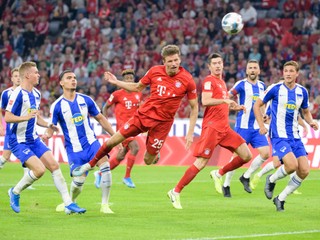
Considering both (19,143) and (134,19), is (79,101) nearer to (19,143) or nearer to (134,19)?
(19,143)

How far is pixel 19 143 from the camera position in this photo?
41.7 ft

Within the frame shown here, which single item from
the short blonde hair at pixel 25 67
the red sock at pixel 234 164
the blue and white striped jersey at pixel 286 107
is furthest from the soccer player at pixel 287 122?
the short blonde hair at pixel 25 67

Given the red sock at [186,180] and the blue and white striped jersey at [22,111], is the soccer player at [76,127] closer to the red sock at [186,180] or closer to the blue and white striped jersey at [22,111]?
the blue and white striped jersey at [22,111]

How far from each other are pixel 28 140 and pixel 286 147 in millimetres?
3783

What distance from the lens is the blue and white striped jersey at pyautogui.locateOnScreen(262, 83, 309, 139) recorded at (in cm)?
1316

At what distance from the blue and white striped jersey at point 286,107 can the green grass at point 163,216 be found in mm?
1189

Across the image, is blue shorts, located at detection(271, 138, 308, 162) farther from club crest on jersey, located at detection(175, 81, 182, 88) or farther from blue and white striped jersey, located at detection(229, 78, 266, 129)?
blue and white striped jersey, located at detection(229, 78, 266, 129)

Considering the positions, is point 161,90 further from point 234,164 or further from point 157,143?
point 234,164

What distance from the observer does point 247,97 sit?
16578 millimetres

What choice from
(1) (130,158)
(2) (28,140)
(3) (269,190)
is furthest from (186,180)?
(1) (130,158)

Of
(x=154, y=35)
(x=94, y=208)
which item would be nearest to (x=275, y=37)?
(x=154, y=35)

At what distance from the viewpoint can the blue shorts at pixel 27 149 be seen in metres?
12.6

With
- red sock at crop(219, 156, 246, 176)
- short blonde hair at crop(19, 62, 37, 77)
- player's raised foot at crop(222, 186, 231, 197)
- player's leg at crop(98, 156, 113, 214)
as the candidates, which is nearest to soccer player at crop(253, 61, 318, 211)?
red sock at crop(219, 156, 246, 176)

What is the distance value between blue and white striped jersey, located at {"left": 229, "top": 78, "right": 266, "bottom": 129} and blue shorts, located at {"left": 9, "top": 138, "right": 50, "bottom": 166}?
4.86 metres
